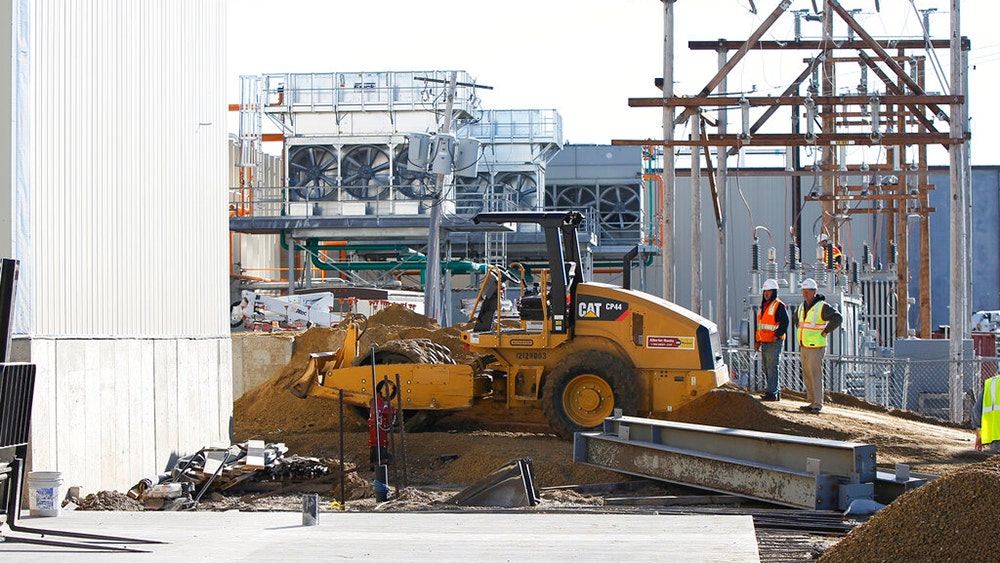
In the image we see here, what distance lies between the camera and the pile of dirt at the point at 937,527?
7184mm

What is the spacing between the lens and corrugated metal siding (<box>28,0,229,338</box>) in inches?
454

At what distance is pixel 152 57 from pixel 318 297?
2043 cm

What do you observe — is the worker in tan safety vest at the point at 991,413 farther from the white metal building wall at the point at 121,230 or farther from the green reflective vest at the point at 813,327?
the white metal building wall at the point at 121,230

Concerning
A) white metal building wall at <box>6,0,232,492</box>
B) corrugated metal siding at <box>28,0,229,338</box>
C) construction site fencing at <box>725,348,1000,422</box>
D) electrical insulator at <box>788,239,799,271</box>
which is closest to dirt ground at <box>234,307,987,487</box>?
construction site fencing at <box>725,348,1000,422</box>

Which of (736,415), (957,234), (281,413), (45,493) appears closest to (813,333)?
(736,415)

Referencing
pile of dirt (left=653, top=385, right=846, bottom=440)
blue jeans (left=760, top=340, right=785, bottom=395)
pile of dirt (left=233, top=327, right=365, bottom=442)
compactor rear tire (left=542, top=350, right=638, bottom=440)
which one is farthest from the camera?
pile of dirt (left=233, top=327, right=365, bottom=442)

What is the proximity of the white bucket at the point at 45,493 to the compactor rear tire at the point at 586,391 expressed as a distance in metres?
7.37

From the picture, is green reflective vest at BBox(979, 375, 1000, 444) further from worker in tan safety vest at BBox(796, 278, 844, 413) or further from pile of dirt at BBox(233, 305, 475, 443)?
pile of dirt at BBox(233, 305, 475, 443)

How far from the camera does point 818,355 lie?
18.2 meters

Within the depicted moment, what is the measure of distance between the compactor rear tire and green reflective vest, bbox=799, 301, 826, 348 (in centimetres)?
337

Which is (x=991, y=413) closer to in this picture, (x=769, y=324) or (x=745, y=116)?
(x=769, y=324)

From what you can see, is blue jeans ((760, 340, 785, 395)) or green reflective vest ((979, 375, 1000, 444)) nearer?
green reflective vest ((979, 375, 1000, 444))

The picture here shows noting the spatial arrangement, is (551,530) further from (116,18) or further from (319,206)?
(319,206)

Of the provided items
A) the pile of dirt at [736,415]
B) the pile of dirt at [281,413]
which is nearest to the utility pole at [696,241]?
the pile of dirt at [736,415]
